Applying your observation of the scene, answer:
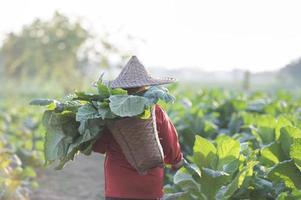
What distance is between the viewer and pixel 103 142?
384 cm

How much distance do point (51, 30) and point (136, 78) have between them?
16.6m

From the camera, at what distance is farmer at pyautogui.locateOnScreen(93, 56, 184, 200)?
378 centimetres

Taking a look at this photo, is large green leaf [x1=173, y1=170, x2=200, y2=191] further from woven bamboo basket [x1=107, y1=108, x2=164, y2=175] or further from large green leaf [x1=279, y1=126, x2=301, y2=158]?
large green leaf [x1=279, y1=126, x2=301, y2=158]

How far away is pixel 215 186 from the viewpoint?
4285 millimetres

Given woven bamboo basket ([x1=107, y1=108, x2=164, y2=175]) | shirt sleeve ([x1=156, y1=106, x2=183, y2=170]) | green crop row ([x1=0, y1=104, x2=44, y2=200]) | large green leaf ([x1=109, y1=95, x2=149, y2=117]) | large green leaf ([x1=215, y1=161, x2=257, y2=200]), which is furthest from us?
green crop row ([x1=0, y1=104, x2=44, y2=200])

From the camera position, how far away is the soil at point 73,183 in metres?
7.01

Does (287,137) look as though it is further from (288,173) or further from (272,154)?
(288,173)

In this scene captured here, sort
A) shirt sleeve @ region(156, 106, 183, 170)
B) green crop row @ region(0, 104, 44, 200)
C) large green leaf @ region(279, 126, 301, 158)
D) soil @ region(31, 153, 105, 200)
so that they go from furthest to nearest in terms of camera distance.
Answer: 1. soil @ region(31, 153, 105, 200)
2. green crop row @ region(0, 104, 44, 200)
3. large green leaf @ region(279, 126, 301, 158)
4. shirt sleeve @ region(156, 106, 183, 170)

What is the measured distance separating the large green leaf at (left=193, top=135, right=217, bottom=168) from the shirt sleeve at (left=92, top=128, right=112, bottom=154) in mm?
715

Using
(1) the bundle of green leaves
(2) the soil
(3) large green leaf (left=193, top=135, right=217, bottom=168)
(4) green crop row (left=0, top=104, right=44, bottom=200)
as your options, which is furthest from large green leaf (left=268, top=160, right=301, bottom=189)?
(2) the soil

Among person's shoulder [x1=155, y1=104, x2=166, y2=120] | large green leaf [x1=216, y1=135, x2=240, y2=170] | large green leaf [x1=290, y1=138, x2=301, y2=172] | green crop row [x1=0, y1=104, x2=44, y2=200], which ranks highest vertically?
person's shoulder [x1=155, y1=104, x2=166, y2=120]

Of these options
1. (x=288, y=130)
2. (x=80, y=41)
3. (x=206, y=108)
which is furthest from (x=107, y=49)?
(x=288, y=130)

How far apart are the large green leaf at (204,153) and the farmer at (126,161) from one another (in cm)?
43

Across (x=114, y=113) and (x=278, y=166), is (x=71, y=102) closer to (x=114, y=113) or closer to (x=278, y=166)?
(x=114, y=113)
